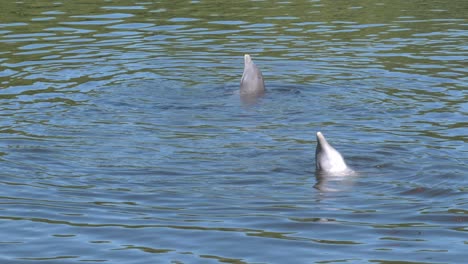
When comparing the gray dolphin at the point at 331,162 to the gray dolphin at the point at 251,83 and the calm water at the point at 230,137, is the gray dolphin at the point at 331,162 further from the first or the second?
the gray dolphin at the point at 251,83

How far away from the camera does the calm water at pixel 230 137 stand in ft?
27.7

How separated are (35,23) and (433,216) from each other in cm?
1246

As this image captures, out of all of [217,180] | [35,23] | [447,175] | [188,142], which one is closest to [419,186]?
[447,175]

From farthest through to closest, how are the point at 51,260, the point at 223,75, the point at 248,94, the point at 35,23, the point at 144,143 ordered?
1. the point at 35,23
2. the point at 223,75
3. the point at 248,94
4. the point at 144,143
5. the point at 51,260

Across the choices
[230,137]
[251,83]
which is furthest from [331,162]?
[251,83]

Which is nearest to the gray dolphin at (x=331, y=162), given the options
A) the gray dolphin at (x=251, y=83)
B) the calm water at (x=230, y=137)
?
the calm water at (x=230, y=137)

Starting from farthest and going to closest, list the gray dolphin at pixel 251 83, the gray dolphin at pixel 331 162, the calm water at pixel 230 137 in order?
the gray dolphin at pixel 251 83, the gray dolphin at pixel 331 162, the calm water at pixel 230 137

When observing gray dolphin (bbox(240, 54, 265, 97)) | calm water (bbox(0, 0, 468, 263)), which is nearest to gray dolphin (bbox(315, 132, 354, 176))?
calm water (bbox(0, 0, 468, 263))

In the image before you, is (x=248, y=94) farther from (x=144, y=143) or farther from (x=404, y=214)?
(x=404, y=214)

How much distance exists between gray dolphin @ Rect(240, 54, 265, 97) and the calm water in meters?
0.22

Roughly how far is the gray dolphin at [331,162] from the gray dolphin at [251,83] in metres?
3.98

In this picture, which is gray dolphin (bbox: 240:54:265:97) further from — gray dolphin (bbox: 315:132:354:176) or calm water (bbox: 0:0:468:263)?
gray dolphin (bbox: 315:132:354:176)

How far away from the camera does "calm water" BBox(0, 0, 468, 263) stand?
27.7ft

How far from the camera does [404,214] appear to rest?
354 inches
